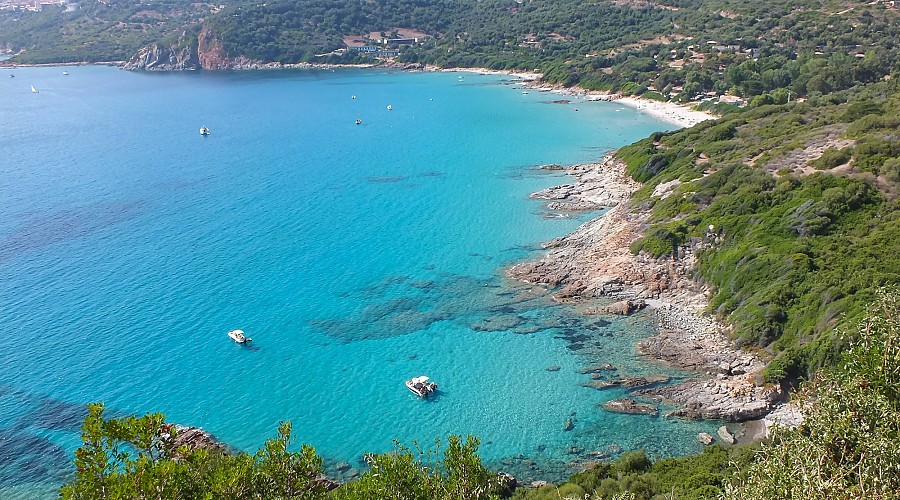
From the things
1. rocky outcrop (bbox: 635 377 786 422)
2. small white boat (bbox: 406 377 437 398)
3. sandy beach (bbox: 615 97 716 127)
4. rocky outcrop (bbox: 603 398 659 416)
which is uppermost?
sandy beach (bbox: 615 97 716 127)

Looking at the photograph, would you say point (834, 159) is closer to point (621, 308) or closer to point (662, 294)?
point (662, 294)

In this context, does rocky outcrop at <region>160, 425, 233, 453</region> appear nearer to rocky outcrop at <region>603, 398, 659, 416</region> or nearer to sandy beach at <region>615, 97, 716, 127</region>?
rocky outcrop at <region>603, 398, 659, 416</region>

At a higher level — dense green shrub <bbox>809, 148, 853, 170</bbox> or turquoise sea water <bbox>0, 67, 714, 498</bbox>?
dense green shrub <bbox>809, 148, 853, 170</bbox>

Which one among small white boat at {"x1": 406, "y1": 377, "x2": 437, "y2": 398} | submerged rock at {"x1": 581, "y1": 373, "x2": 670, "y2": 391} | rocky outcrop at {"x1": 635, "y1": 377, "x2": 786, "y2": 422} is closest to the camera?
rocky outcrop at {"x1": 635, "y1": 377, "x2": 786, "y2": 422}

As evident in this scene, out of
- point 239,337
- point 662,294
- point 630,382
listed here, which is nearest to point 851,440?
point 630,382

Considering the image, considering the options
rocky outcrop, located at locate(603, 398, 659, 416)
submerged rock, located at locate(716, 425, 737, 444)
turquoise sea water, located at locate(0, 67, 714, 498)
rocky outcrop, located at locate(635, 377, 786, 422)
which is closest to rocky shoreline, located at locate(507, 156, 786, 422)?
rocky outcrop, located at locate(635, 377, 786, 422)

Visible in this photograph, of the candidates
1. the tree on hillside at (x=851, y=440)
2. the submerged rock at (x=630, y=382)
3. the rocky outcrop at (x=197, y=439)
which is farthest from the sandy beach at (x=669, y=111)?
the tree on hillside at (x=851, y=440)

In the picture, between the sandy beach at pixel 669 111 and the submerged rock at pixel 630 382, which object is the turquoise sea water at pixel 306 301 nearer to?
the submerged rock at pixel 630 382
